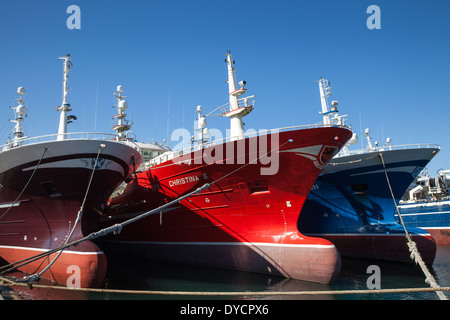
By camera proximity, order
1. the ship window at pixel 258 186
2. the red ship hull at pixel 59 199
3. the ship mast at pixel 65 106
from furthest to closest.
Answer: the ship mast at pixel 65 106 < the ship window at pixel 258 186 < the red ship hull at pixel 59 199

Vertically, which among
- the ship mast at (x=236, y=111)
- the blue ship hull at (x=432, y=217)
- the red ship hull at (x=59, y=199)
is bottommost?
the blue ship hull at (x=432, y=217)

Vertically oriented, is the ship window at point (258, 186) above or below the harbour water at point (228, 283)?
above

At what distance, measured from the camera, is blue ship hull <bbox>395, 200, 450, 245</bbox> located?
838 inches

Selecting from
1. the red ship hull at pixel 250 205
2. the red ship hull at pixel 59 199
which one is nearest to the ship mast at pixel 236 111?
the red ship hull at pixel 250 205

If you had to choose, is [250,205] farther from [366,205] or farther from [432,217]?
[432,217]

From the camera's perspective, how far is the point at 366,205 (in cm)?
1584

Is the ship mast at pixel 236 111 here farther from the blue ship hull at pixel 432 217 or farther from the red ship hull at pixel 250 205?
the blue ship hull at pixel 432 217

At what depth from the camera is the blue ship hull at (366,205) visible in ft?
49.1

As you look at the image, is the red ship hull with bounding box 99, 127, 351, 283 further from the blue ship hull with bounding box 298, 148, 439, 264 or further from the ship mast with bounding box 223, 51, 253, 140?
the blue ship hull with bounding box 298, 148, 439, 264

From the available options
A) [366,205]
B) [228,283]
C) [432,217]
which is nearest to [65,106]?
[228,283]

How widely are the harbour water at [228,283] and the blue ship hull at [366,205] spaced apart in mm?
1198

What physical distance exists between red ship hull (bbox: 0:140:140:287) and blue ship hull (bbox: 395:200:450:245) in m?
20.3

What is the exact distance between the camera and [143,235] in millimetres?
15297
